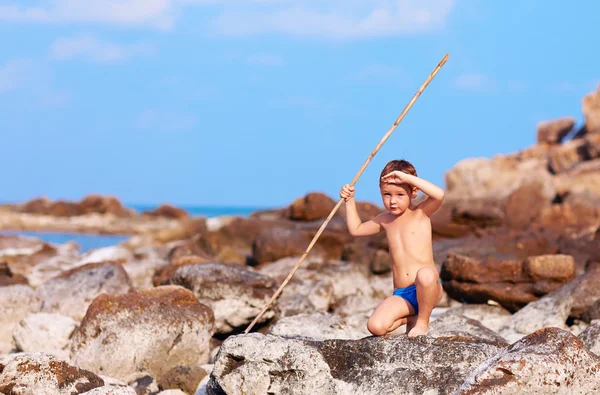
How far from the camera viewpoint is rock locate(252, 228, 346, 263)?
52.5 ft

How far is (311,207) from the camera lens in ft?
61.5

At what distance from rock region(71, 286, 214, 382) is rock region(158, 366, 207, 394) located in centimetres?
79

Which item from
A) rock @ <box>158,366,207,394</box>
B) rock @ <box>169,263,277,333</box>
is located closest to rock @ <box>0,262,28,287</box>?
rock @ <box>169,263,277,333</box>

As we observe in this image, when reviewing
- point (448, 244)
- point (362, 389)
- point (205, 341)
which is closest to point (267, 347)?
A: point (362, 389)

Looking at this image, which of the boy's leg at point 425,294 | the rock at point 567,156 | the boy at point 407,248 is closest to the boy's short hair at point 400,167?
the boy at point 407,248

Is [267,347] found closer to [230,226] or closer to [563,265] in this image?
[563,265]

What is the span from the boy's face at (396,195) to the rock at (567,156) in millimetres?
35812

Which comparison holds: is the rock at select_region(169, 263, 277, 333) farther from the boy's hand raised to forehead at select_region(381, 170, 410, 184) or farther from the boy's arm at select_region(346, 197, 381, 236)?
the boy's hand raised to forehead at select_region(381, 170, 410, 184)

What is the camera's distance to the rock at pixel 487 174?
130 ft

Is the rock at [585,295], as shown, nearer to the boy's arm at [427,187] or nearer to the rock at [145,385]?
the boy's arm at [427,187]

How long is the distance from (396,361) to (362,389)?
307 mm

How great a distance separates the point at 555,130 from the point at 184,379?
4501 cm

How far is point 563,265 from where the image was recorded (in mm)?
11711

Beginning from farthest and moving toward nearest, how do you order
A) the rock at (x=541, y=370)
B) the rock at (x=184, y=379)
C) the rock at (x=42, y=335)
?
the rock at (x=42, y=335) < the rock at (x=184, y=379) < the rock at (x=541, y=370)
